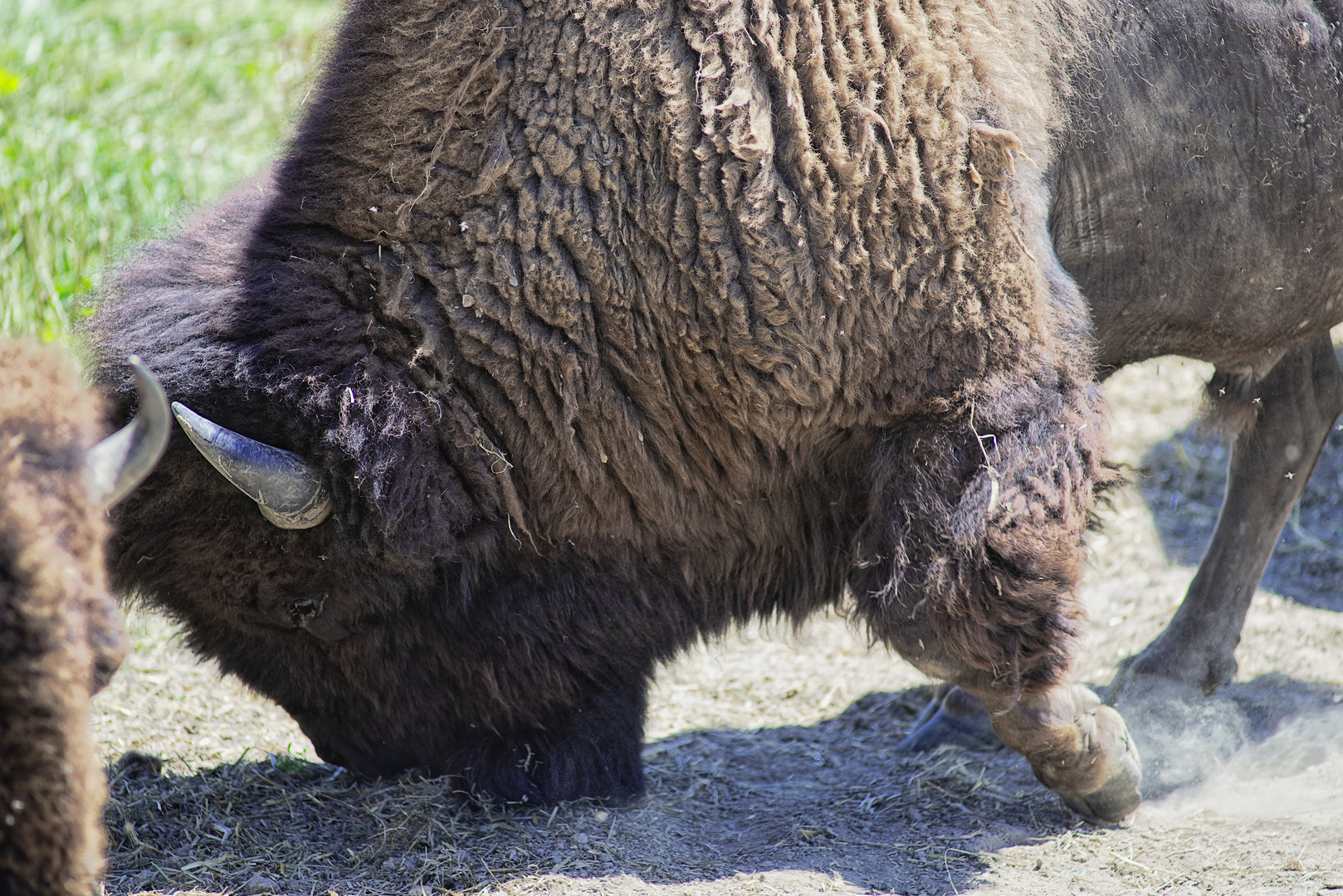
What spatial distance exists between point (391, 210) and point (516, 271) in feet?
1.10

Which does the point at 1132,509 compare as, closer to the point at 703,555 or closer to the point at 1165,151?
the point at 1165,151

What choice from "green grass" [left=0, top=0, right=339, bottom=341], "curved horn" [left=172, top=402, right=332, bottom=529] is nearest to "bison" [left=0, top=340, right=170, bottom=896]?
"curved horn" [left=172, top=402, right=332, bottom=529]

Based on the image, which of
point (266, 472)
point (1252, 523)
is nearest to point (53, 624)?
point (266, 472)

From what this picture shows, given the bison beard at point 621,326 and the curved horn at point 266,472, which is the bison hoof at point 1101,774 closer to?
the bison beard at point 621,326

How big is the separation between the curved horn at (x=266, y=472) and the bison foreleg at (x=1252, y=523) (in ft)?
8.41

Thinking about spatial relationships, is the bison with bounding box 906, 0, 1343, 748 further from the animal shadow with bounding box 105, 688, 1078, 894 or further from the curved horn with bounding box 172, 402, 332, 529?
the curved horn with bounding box 172, 402, 332, 529

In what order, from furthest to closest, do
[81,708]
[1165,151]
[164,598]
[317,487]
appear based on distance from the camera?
1. [1165,151]
2. [164,598]
3. [317,487]
4. [81,708]

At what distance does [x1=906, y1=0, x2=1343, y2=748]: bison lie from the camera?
9.09ft

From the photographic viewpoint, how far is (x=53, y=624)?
1577 millimetres

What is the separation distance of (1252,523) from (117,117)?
6.11 meters

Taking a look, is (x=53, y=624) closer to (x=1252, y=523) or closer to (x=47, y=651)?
(x=47, y=651)

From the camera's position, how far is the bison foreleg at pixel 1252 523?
11.5ft

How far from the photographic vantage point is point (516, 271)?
2.53 meters

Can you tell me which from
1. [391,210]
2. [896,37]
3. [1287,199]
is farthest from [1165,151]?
[391,210]
